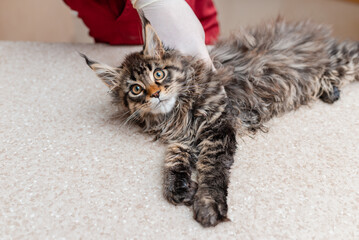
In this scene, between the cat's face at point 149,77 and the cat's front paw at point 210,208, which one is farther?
the cat's face at point 149,77

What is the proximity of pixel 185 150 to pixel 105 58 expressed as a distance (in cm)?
108

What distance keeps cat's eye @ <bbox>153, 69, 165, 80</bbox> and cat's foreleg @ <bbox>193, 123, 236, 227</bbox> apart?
1.04 feet

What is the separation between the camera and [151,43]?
1.46 m

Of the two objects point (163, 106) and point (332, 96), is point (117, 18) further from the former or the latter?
point (332, 96)

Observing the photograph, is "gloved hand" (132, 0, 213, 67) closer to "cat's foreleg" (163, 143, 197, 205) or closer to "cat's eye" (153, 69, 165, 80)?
"cat's eye" (153, 69, 165, 80)

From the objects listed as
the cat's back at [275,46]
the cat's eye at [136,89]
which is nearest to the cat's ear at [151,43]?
the cat's eye at [136,89]

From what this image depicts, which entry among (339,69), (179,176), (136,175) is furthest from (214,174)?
(339,69)

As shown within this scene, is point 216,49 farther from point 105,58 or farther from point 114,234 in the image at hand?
point 114,234

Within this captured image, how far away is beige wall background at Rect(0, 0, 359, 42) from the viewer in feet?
10.4

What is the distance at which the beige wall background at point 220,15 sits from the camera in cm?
318

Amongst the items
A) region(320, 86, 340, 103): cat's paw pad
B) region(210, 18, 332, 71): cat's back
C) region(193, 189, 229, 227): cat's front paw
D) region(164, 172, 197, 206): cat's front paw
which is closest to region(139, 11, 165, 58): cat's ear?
region(210, 18, 332, 71): cat's back

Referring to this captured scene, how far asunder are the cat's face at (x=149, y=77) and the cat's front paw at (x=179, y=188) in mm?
312

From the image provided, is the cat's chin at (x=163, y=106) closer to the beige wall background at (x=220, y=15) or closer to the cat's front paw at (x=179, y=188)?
the cat's front paw at (x=179, y=188)

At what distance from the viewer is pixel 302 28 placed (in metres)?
2.01
